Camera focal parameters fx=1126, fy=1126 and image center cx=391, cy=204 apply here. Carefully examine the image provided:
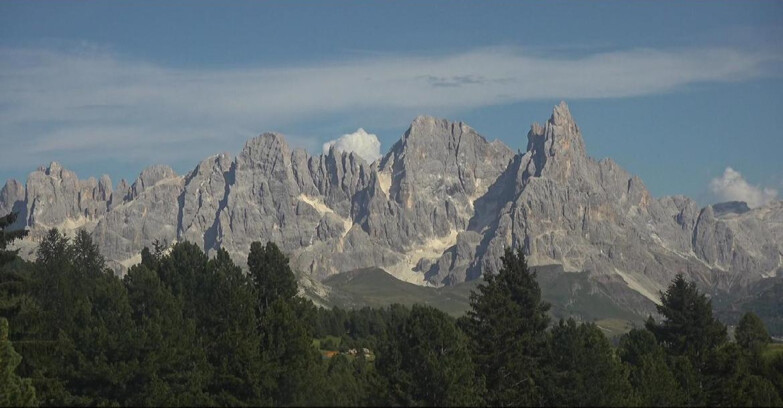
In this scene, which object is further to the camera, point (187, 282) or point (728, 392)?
point (187, 282)

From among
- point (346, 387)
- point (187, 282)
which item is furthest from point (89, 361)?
point (187, 282)

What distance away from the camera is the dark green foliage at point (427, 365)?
96.9 meters

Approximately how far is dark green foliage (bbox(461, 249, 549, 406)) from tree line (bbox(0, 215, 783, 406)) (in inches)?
5.6

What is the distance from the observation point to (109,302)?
115875 mm

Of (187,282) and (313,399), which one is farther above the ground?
(187,282)

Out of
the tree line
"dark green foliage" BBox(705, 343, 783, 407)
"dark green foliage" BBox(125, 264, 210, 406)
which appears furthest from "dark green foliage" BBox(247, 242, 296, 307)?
"dark green foliage" BBox(705, 343, 783, 407)

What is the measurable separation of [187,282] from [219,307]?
26.9m

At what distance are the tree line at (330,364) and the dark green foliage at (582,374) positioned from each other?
5.5 inches

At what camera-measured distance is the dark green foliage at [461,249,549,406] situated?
110375 millimetres

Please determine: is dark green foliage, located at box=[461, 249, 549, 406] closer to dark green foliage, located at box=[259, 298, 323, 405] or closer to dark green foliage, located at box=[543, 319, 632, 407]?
dark green foliage, located at box=[543, 319, 632, 407]

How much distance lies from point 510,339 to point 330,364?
25.1m

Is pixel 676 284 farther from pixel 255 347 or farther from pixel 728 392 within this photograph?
pixel 255 347

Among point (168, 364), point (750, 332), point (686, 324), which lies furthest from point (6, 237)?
point (750, 332)

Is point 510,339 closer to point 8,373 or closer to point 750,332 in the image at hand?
point 8,373
